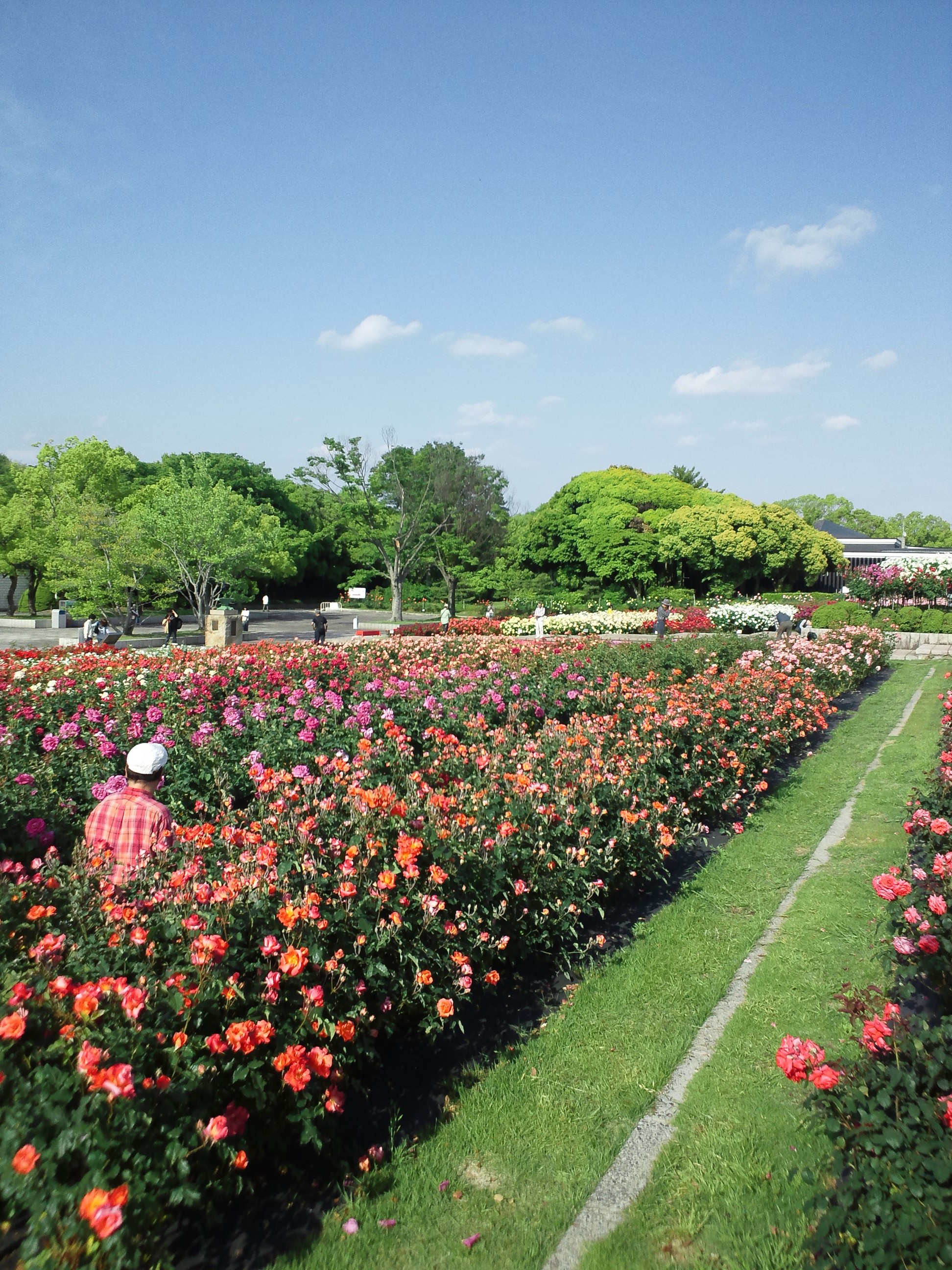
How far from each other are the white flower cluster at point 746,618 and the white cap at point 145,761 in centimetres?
2165

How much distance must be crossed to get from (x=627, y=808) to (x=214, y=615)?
60.9ft

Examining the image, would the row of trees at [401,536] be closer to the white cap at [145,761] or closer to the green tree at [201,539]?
the green tree at [201,539]

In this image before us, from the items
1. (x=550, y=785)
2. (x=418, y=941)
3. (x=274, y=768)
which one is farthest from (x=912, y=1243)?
(x=274, y=768)

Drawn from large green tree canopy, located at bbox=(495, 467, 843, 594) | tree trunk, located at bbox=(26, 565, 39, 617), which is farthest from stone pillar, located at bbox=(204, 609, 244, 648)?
tree trunk, located at bbox=(26, 565, 39, 617)

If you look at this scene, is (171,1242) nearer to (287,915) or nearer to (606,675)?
(287,915)

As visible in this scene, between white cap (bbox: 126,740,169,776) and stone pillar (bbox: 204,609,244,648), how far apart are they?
17768 millimetres

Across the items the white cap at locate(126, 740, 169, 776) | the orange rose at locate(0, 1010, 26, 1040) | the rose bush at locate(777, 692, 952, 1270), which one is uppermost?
the white cap at locate(126, 740, 169, 776)

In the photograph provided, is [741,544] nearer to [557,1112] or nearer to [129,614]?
[129,614]

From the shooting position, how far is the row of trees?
25547mm

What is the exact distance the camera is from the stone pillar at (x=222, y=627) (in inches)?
837

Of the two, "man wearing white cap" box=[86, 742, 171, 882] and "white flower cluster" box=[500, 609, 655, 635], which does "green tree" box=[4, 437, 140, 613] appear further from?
"man wearing white cap" box=[86, 742, 171, 882]

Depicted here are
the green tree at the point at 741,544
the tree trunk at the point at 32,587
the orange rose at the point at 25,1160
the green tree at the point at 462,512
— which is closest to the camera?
the orange rose at the point at 25,1160

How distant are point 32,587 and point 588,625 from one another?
2686 centimetres

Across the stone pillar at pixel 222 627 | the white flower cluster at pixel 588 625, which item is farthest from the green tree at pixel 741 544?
the stone pillar at pixel 222 627
